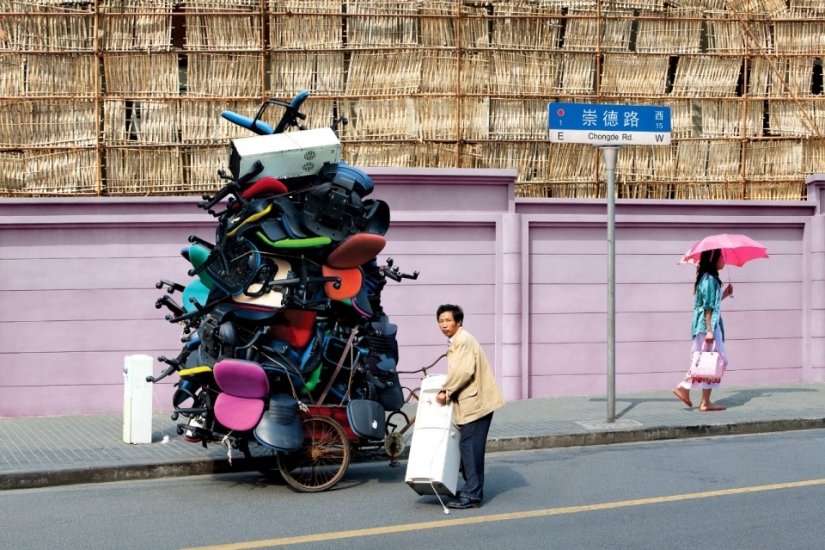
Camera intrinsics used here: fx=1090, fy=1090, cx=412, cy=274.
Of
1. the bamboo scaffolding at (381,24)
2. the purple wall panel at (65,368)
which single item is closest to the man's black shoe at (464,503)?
the purple wall panel at (65,368)

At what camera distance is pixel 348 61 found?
14445 millimetres

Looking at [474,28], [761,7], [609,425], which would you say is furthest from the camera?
[761,7]

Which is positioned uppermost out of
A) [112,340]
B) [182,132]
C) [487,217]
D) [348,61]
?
[348,61]

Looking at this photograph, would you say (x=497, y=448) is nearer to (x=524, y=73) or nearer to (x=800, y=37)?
(x=524, y=73)

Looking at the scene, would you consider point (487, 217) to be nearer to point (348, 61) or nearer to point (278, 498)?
point (348, 61)

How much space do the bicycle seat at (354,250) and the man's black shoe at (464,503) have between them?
2.20 metres

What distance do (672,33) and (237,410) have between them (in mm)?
9332

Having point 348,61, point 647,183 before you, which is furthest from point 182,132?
point 647,183

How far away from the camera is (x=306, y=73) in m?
14.3

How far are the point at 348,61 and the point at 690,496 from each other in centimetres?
796

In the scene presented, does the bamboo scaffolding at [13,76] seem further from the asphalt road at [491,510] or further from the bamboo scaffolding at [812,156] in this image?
the bamboo scaffolding at [812,156]

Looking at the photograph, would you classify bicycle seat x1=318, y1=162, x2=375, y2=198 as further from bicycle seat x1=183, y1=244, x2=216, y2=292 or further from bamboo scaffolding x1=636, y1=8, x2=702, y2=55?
bamboo scaffolding x1=636, y1=8, x2=702, y2=55

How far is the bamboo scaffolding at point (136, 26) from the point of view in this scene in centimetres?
1398

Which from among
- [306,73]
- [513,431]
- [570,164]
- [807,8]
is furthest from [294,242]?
[807,8]
